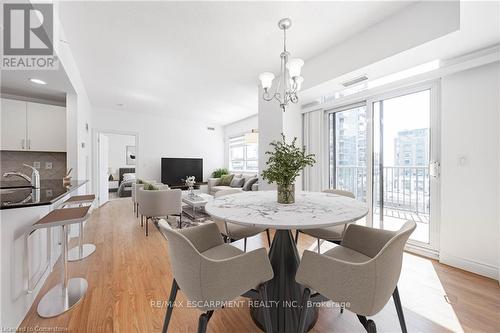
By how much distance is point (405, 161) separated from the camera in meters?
2.78

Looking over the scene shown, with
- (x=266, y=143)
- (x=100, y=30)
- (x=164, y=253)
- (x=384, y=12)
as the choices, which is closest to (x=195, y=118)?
(x=266, y=143)

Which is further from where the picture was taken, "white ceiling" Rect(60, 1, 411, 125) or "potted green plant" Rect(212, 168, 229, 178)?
"potted green plant" Rect(212, 168, 229, 178)

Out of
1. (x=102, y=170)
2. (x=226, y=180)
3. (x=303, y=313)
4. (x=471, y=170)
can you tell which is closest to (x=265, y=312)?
(x=303, y=313)

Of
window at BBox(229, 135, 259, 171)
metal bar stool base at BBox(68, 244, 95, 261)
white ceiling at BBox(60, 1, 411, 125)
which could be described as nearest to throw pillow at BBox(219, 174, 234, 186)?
window at BBox(229, 135, 259, 171)

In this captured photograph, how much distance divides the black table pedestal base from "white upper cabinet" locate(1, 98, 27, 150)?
4.07 m

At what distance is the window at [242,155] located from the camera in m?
6.84

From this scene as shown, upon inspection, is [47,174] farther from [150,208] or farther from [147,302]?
[147,302]

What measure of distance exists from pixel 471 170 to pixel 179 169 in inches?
255

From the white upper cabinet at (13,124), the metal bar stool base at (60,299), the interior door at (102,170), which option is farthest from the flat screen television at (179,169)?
the metal bar stool base at (60,299)

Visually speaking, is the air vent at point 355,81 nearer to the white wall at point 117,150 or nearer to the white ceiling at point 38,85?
the white ceiling at point 38,85

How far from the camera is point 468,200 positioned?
213 cm

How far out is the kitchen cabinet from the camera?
3086 mm

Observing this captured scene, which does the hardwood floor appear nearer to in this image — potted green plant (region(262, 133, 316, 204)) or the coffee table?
potted green plant (region(262, 133, 316, 204))

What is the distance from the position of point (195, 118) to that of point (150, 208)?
426 centimetres
